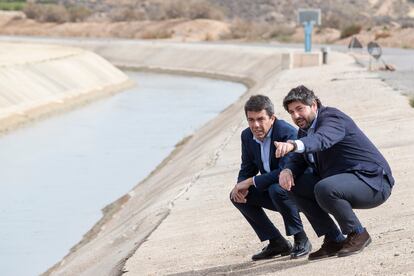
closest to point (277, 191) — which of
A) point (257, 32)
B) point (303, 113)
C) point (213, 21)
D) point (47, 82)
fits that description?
point (303, 113)

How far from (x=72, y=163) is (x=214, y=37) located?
200 feet

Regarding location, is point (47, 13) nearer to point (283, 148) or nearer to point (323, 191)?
point (323, 191)

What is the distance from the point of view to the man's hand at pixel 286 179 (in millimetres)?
8891

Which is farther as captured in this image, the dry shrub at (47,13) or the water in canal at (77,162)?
the dry shrub at (47,13)

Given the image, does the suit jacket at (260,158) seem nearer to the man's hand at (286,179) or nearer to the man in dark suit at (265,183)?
the man in dark suit at (265,183)

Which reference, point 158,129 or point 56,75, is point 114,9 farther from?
point 158,129

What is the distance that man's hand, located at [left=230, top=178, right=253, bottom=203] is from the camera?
9.54 metres

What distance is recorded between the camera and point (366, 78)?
3350cm

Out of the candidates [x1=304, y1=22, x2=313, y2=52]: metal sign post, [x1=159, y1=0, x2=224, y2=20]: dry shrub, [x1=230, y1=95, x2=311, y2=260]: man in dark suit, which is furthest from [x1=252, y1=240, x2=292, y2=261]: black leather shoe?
[x1=159, y1=0, x2=224, y2=20]: dry shrub

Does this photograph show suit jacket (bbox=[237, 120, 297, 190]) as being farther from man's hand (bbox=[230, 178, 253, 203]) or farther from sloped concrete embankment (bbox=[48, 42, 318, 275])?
sloped concrete embankment (bbox=[48, 42, 318, 275])

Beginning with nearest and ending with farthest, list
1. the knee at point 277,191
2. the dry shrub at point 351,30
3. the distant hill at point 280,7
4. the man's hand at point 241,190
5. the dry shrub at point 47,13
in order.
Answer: the knee at point 277,191
the man's hand at point 241,190
the dry shrub at point 351,30
the dry shrub at point 47,13
the distant hill at point 280,7

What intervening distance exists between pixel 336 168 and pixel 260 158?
0.89 m

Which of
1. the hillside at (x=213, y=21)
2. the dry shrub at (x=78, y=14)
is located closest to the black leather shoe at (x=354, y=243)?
the hillside at (x=213, y=21)

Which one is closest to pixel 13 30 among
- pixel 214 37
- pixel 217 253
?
pixel 214 37
